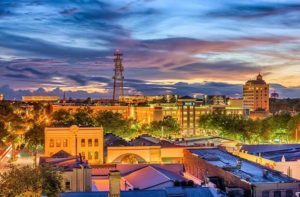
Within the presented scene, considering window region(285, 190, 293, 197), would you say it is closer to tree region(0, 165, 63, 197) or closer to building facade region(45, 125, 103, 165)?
tree region(0, 165, 63, 197)

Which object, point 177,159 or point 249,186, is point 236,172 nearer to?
point 249,186

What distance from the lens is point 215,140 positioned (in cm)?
8056

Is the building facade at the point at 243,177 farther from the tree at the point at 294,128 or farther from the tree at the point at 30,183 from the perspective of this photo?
the tree at the point at 294,128

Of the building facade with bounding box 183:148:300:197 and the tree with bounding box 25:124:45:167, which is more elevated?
the building facade with bounding box 183:148:300:197

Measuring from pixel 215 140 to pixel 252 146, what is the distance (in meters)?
14.5

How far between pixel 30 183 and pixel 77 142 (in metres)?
36.8

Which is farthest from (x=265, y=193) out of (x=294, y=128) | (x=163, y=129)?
(x=163, y=129)

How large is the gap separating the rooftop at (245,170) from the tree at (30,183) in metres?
11.9

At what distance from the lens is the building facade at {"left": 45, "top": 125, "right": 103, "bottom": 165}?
67.1 metres

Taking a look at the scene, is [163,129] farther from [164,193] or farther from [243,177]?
[164,193]

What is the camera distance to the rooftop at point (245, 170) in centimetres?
3381

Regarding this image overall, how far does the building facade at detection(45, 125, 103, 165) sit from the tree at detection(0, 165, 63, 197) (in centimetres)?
3436

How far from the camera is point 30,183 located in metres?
31.3

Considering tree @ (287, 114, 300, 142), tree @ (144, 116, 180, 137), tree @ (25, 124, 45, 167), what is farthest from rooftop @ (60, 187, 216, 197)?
tree @ (144, 116, 180, 137)
